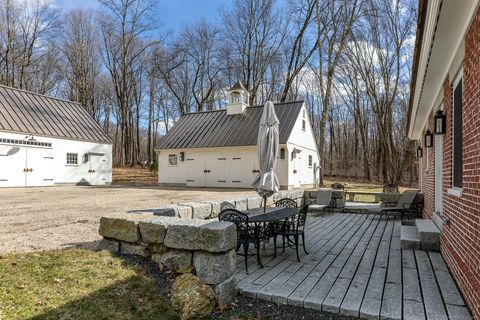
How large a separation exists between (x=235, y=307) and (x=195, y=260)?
0.65m

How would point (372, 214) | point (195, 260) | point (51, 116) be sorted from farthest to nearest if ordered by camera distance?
1. point (51, 116)
2. point (372, 214)
3. point (195, 260)

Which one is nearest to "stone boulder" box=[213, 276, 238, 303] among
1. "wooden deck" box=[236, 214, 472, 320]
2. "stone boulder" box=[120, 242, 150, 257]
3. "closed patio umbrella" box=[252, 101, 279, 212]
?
"wooden deck" box=[236, 214, 472, 320]

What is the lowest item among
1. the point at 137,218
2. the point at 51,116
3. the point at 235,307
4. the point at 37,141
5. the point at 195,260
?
the point at 235,307

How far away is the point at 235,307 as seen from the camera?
10.3ft

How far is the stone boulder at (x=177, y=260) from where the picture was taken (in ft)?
11.3

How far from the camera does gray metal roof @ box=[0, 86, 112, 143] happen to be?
50.4ft

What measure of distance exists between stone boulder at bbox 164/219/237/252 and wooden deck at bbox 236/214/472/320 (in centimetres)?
61

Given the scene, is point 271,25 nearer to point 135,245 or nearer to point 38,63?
point 38,63

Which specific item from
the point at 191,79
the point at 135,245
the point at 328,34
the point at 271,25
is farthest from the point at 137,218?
the point at 191,79

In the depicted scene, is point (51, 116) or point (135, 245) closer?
point (135, 245)

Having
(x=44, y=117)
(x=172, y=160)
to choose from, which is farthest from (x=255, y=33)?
(x=44, y=117)

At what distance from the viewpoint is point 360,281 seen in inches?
139

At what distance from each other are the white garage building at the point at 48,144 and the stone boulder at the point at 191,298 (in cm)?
1543

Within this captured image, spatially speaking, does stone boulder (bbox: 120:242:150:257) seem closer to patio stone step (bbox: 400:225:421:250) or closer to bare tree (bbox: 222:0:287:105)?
patio stone step (bbox: 400:225:421:250)
